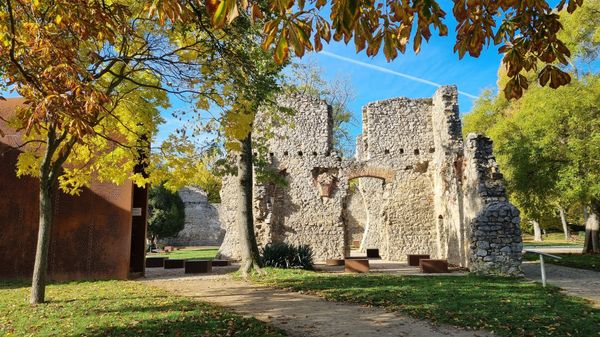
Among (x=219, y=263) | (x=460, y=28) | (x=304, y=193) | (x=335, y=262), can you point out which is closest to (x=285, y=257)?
(x=335, y=262)

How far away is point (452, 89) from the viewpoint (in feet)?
50.9

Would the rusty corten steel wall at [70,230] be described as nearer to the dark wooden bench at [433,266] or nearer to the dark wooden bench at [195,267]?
the dark wooden bench at [195,267]

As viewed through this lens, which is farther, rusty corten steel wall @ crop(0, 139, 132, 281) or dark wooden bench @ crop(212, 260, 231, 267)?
dark wooden bench @ crop(212, 260, 231, 267)

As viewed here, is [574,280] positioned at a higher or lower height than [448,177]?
lower

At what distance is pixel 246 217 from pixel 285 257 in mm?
1983

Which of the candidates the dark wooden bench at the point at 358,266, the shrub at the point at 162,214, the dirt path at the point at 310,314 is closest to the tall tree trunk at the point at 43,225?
the dirt path at the point at 310,314

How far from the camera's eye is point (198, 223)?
3344 cm

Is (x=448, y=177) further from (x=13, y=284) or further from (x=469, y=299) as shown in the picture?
(x=13, y=284)

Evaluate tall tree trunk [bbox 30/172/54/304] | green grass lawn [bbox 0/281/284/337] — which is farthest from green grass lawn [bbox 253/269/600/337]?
tall tree trunk [bbox 30/172/54/304]

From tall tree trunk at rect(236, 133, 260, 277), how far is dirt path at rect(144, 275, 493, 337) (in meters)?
1.79

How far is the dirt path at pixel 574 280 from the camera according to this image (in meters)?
7.89

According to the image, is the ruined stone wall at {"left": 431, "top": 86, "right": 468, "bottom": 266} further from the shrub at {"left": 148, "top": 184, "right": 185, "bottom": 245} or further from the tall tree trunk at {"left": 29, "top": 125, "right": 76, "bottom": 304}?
the shrub at {"left": 148, "top": 184, "right": 185, "bottom": 245}

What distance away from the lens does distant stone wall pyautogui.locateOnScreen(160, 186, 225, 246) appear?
33.2 metres

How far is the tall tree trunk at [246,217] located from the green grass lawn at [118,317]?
10.0 ft
